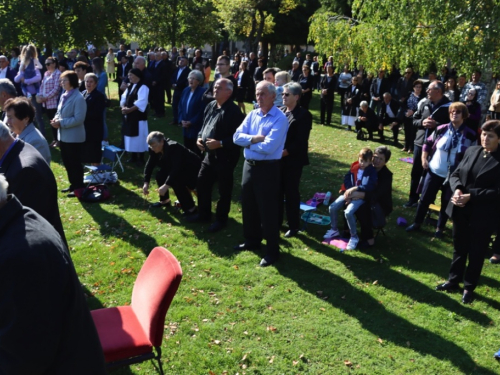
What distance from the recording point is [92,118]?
8.91 metres

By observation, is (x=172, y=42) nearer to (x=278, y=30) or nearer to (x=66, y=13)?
(x=66, y=13)

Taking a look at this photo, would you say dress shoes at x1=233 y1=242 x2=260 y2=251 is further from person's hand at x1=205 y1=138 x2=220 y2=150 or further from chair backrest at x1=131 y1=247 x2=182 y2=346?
chair backrest at x1=131 y1=247 x2=182 y2=346

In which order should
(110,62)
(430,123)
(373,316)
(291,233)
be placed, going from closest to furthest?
(373,316) → (291,233) → (430,123) → (110,62)

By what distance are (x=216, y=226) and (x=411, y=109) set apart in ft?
22.0

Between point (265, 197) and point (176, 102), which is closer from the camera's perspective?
point (265, 197)

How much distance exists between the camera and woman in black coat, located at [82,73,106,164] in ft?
29.2

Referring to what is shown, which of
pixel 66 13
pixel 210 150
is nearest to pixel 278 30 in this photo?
pixel 66 13

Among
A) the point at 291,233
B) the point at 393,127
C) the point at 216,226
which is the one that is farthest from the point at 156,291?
the point at 393,127

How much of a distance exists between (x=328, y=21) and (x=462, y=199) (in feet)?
33.3

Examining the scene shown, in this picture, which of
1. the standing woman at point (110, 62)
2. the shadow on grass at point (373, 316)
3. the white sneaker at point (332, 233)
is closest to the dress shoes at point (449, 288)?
the shadow on grass at point (373, 316)

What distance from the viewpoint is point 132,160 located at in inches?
433

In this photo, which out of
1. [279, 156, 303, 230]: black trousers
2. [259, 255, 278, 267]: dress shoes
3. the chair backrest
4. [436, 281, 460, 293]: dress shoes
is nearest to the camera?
the chair backrest

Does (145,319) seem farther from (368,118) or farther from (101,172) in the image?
(368,118)

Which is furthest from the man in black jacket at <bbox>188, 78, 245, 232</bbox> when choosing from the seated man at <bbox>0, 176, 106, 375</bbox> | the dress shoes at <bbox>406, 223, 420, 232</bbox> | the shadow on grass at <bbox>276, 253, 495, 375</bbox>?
the seated man at <bbox>0, 176, 106, 375</bbox>
